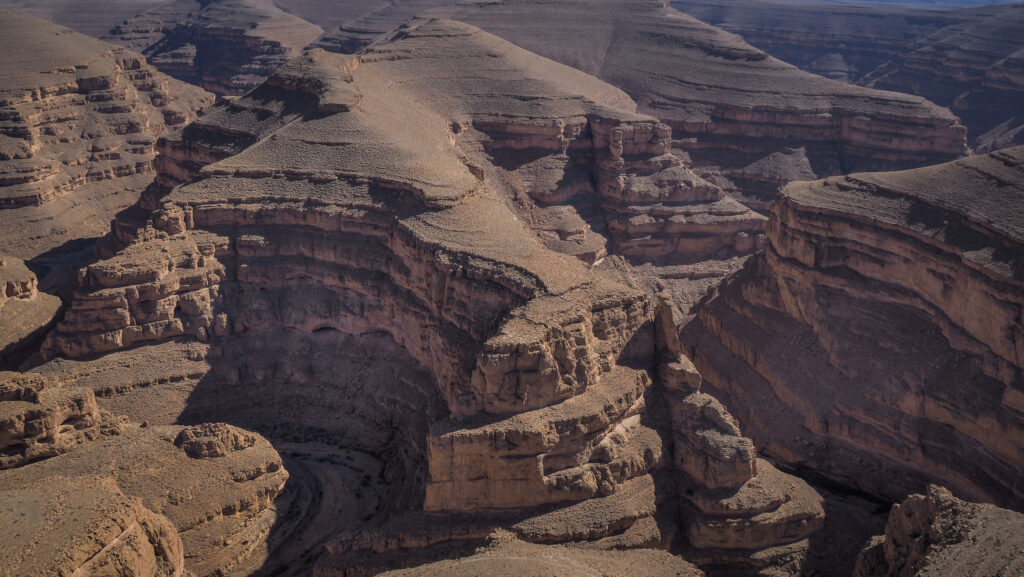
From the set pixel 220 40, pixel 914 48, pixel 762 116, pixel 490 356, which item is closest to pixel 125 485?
pixel 490 356

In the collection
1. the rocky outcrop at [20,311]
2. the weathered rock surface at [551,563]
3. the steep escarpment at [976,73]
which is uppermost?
the steep escarpment at [976,73]

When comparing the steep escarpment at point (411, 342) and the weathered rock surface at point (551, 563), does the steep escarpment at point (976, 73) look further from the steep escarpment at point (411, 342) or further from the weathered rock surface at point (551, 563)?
the weathered rock surface at point (551, 563)

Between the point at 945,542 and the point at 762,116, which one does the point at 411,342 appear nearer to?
the point at 945,542

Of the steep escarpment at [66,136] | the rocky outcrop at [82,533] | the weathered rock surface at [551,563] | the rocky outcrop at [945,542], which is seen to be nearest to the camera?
the rocky outcrop at [82,533]

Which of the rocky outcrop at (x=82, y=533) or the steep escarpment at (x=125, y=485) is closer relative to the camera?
the rocky outcrop at (x=82, y=533)

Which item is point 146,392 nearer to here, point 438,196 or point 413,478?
point 413,478

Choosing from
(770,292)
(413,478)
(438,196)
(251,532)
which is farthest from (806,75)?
(251,532)

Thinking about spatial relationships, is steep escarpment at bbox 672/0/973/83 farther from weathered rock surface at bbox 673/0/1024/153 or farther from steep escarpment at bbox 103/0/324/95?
steep escarpment at bbox 103/0/324/95

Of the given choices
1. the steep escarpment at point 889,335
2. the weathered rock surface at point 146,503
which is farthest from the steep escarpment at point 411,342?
the steep escarpment at point 889,335
